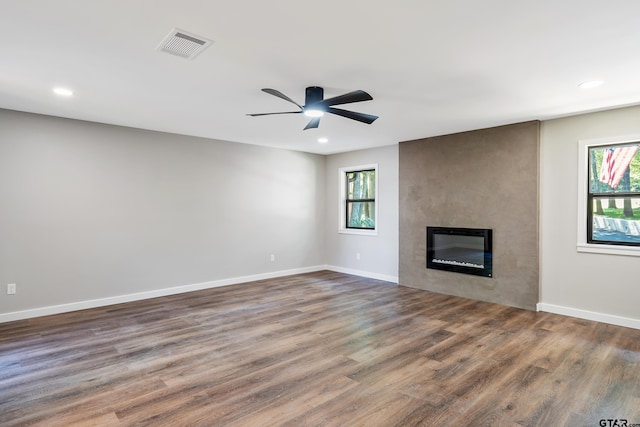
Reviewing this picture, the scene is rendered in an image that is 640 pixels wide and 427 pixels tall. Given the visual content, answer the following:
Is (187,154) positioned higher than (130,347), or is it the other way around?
(187,154)

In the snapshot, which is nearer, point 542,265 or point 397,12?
point 397,12

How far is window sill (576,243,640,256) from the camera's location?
3861 millimetres

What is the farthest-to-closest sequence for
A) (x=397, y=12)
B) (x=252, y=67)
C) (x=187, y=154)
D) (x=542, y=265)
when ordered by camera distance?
1. (x=187, y=154)
2. (x=542, y=265)
3. (x=252, y=67)
4. (x=397, y=12)

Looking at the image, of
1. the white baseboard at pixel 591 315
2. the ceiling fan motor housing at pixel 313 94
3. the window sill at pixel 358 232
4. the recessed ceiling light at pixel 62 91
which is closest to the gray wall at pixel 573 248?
the white baseboard at pixel 591 315

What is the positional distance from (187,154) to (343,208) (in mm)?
3274

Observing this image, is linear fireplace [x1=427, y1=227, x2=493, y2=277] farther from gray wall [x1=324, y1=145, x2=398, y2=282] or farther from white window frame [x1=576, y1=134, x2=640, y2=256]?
white window frame [x1=576, y1=134, x2=640, y2=256]

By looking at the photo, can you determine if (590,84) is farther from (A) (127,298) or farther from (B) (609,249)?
(A) (127,298)

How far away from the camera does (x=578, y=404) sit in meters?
2.37

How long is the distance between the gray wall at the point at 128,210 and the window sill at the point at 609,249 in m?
4.69

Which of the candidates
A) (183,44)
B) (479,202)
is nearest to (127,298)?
(183,44)

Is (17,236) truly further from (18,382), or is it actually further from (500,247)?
(500,247)

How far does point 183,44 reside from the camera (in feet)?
7.95

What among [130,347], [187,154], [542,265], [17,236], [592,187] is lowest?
[130,347]

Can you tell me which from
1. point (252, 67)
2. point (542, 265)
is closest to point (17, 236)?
point (252, 67)
